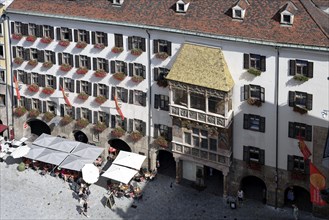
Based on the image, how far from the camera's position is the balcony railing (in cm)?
6172

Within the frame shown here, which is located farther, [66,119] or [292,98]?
[66,119]

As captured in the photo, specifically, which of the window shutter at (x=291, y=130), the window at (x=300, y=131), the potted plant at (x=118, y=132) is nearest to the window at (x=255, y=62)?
the window shutter at (x=291, y=130)

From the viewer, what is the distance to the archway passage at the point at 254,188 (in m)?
65.5

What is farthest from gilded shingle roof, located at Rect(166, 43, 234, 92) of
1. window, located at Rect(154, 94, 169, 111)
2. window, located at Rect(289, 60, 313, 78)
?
window, located at Rect(289, 60, 313, 78)

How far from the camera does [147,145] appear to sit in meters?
70.1

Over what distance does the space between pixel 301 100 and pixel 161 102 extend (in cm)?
→ 1500

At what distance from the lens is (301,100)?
58.7m

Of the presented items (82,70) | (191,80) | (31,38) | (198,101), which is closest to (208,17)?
(191,80)

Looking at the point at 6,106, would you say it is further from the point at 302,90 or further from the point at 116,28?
→ the point at 302,90

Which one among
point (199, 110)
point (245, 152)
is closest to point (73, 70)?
point (199, 110)

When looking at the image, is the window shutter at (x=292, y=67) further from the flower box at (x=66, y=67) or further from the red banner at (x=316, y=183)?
the flower box at (x=66, y=67)

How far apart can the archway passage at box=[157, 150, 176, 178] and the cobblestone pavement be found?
93 cm

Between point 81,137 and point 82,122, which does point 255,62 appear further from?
point 81,137

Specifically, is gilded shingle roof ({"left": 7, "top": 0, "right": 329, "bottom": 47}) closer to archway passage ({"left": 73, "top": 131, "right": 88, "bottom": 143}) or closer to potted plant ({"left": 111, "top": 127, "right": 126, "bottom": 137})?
potted plant ({"left": 111, "top": 127, "right": 126, "bottom": 137})
